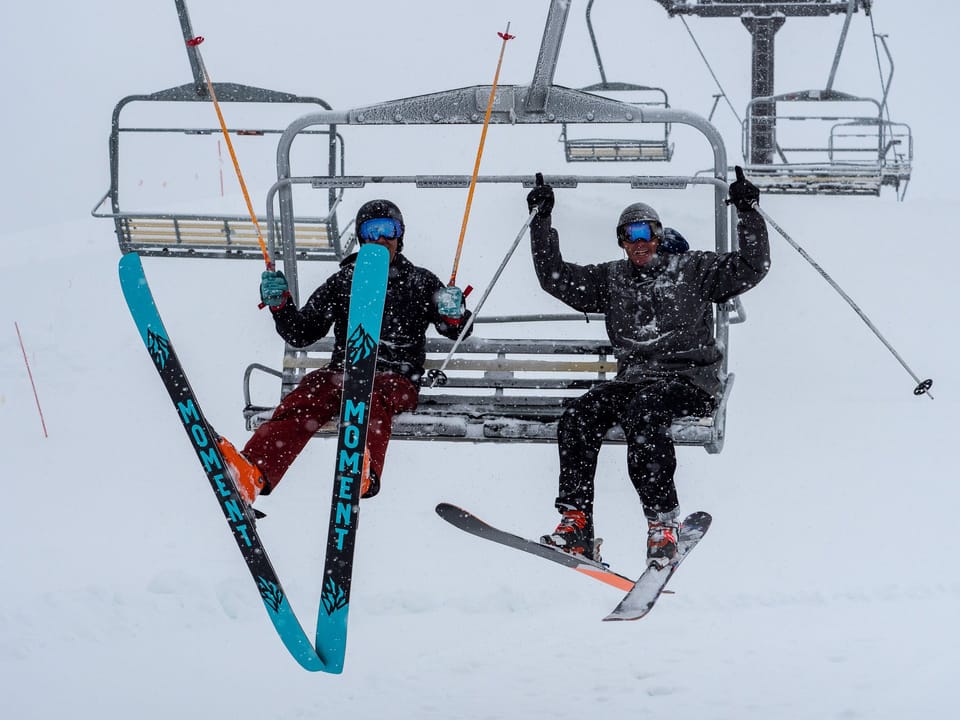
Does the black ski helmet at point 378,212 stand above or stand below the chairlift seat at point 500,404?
above

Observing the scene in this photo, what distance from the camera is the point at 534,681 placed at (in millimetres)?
5539

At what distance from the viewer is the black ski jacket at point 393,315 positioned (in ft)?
15.1

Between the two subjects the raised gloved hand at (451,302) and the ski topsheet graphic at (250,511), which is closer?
the ski topsheet graphic at (250,511)

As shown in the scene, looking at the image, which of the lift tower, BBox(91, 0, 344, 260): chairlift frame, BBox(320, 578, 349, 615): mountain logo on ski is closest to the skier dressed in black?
BBox(320, 578, 349, 615): mountain logo on ski

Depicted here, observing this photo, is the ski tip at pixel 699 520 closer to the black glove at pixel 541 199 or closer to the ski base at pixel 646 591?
the ski base at pixel 646 591

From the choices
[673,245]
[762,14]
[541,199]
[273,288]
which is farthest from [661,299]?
[762,14]

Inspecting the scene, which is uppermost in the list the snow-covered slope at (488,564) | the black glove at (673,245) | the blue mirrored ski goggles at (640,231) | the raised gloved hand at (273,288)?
the blue mirrored ski goggles at (640,231)

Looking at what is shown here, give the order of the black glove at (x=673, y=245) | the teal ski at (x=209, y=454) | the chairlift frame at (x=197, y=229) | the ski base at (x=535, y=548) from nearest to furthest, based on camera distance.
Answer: the teal ski at (x=209, y=454)
the ski base at (x=535, y=548)
the black glove at (x=673, y=245)
the chairlift frame at (x=197, y=229)

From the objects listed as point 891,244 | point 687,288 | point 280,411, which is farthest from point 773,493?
point 891,244

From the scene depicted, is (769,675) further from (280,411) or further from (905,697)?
(280,411)

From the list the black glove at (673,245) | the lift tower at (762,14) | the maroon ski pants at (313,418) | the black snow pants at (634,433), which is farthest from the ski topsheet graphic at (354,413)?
the lift tower at (762,14)

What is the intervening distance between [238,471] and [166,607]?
2.72 meters

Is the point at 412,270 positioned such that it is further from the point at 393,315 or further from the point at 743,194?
the point at 743,194

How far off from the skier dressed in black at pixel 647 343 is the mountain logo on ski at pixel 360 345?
925mm
